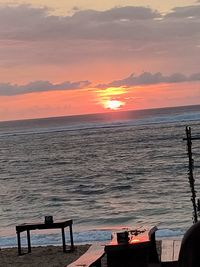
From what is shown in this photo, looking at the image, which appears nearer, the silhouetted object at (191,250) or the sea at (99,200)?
the silhouetted object at (191,250)

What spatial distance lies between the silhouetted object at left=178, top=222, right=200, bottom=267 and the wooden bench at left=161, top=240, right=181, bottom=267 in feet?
9.39

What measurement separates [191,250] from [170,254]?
13.0ft

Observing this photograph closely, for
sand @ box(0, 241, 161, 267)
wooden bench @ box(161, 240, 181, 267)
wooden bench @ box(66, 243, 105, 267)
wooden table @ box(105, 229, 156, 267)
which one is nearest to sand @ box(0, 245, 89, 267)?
sand @ box(0, 241, 161, 267)

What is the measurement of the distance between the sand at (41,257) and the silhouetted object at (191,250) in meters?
8.01

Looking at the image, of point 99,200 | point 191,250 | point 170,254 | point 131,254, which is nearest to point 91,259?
point 131,254

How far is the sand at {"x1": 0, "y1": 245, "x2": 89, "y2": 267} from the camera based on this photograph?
11.1 metres

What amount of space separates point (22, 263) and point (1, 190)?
822 inches

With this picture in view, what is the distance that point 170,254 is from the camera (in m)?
6.85

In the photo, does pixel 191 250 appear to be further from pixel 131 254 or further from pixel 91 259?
pixel 131 254

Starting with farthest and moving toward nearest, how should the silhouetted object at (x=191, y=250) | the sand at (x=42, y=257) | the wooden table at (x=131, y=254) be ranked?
the sand at (x=42, y=257), the wooden table at (x=131, y=254), the silhouetted object at (x=191, y=250)

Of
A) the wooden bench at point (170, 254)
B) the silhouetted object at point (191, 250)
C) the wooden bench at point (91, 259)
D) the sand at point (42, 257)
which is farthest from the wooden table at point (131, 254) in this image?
the silhouetted object at point (191, 250)

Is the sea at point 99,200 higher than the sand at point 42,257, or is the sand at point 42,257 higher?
the sand at point 42,257

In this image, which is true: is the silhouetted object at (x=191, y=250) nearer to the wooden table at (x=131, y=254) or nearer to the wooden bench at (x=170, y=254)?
the wooden bench at (x=170, y=254)

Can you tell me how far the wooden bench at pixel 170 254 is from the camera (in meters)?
6.12
